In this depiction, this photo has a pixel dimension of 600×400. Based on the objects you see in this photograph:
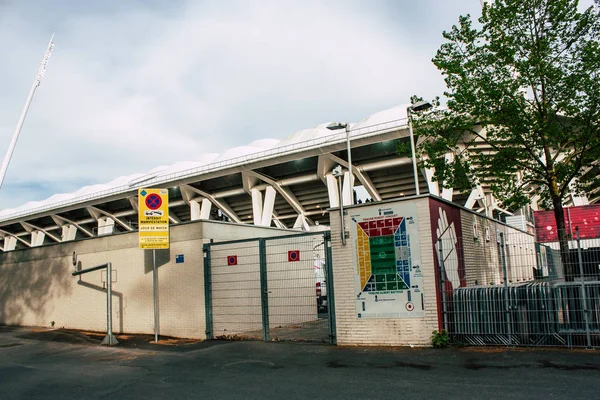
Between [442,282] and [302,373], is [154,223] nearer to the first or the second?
[302,373]

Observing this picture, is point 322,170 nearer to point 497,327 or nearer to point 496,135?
point 496,135

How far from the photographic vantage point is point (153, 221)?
13.8 m

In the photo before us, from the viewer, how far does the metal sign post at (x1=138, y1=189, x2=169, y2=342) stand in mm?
13688

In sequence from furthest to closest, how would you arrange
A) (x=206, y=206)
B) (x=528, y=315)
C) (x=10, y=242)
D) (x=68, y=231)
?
(x=10, y=242) → (x=68, y=231) → (x=206, y=206) → (x=528, y=315)

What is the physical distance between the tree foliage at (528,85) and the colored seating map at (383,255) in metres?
5.03

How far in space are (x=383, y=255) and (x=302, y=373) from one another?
3.71 meters

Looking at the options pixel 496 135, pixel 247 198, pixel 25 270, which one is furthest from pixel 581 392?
pixel 247 198

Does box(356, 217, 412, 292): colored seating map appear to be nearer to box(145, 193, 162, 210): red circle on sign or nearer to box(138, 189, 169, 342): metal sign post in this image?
box(138, 189, 169, 342): metal sign post

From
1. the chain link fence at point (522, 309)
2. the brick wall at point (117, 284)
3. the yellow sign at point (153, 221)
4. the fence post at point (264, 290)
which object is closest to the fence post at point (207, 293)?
the brick wall at point (117, 284)

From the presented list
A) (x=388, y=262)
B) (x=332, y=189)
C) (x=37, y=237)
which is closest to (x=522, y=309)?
(x=388, y=262)

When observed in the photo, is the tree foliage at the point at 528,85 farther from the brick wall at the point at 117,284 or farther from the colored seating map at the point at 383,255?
the brick wall at the point at 117,284

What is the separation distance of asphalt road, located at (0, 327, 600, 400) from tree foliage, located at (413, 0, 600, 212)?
6609mm

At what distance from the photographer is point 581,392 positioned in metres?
6.21

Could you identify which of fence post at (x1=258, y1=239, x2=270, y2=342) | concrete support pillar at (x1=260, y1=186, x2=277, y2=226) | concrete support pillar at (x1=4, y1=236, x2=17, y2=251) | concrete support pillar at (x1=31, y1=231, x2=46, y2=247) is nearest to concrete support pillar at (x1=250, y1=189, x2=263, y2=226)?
concrete support pillar at (x1=260, y1=186, x2=277, y2=226)
